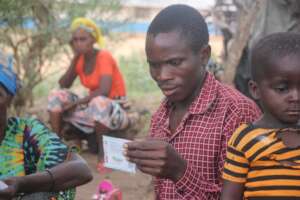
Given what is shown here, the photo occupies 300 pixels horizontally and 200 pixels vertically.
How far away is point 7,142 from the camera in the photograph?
2557 millimetres

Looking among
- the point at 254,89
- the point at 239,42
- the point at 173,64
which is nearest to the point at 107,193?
the point at 173,64

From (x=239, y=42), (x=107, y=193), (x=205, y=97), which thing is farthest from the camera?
(x=239, y=42)

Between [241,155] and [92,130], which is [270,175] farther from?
[92,130]

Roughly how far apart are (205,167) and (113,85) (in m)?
4.36

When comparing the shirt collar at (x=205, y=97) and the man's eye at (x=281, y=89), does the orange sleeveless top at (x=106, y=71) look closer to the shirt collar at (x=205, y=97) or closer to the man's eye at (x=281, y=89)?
the shirt collar at (x=205, y=97)

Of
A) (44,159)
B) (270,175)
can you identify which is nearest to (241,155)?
(270,175)

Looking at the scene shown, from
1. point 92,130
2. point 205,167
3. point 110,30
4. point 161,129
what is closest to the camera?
point 205,167

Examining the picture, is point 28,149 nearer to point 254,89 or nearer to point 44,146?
point 44,146

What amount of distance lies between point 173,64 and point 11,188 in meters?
0.78

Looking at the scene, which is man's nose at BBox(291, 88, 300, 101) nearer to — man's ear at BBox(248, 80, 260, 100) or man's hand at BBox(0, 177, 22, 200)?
man's ear at BBox(248, 80, 260, 100)

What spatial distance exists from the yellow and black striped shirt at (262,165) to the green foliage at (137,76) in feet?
33.2

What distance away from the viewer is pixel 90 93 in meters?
6.46

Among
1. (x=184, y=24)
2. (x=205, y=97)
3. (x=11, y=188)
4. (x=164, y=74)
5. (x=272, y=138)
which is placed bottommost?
(x=11, y=188)

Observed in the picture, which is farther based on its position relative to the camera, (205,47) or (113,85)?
(113,85)
